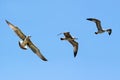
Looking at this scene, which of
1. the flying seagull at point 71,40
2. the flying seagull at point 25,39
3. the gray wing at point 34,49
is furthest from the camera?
the flying seagull at point 71,40

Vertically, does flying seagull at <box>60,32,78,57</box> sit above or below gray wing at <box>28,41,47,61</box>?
above

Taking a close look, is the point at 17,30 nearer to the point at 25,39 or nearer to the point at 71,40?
the point at 25,39

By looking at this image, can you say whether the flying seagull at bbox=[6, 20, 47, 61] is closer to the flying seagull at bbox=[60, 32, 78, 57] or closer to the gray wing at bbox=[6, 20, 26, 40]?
the gray wing at bbox=[6, 20, 26, 40]

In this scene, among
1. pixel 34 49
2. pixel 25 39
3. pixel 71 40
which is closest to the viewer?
pixel 25 39

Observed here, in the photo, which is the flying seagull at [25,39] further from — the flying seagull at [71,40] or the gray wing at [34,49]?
the flying seagull at [71,40]

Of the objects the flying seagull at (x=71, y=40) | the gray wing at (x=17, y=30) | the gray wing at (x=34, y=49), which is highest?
the gray wing at (x=17, y=30)

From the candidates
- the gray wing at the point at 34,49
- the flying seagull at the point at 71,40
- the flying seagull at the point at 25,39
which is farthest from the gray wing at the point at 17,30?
the flying seagull at the point at 71,40

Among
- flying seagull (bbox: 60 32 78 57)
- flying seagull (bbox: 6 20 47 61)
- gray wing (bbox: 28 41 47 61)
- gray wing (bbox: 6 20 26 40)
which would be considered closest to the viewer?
flying seagull (bbox: 6 20 47 61)

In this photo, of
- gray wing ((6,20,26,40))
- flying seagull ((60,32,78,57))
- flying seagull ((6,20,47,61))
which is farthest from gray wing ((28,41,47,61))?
flying seagull ((60,32,78,57))

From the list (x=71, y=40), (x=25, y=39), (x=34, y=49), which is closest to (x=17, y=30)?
(x=25, y=39)

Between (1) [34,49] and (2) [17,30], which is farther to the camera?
(1) [34,49]

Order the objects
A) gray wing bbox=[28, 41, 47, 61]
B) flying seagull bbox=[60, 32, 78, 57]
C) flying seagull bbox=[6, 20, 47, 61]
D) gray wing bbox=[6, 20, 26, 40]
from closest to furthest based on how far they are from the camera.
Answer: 1. flying seagull bbox=[6, 20, 47, 61]
2. gray wing bbox=[6, 20, 26, 40]
3. gray wing bbox=[28, 41, 47, 61]
4. flying seagull bbox=[60, 32, 78, 57]

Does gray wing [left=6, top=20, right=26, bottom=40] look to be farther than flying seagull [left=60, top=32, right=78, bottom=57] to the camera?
No

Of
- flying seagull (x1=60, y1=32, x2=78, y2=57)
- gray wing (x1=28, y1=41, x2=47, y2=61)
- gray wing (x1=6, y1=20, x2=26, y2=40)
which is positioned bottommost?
gray wing (x1=28, y1=41, x2=47, y2=61)
